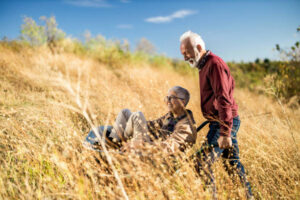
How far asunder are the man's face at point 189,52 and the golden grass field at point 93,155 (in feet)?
2.72

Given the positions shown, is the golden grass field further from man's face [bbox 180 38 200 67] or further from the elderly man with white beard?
man's face [bbox 180 38 200 67]

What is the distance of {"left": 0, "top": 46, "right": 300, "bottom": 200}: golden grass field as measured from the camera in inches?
76.1

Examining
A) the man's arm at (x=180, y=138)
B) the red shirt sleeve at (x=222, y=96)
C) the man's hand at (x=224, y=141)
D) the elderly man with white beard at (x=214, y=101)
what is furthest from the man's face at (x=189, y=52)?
the man's hand at (x=224, y=141)

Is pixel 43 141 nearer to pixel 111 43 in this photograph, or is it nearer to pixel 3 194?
pixel 3 194

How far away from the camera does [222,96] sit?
1.88 meters

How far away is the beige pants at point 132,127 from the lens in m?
2.30

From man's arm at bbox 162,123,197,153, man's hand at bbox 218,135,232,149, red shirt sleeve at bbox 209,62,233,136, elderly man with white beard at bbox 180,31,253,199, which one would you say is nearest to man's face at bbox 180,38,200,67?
elderly man with white beard at bbox 180,31,253,199

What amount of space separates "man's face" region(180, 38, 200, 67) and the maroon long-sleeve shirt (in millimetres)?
64

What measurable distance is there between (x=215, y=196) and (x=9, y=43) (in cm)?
1171

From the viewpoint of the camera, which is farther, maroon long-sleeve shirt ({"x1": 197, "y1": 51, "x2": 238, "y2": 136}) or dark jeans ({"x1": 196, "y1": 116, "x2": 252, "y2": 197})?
dark jeans ({"x1": 196, "y1": 116, "x2": 252, "y2": 197})

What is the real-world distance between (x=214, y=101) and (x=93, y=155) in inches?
55.3

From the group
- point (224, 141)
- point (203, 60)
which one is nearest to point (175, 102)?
point (203, 60)

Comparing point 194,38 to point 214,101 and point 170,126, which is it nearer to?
point 214,101

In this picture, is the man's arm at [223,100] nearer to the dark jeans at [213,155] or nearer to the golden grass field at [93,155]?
the dark jeans at [213,155]
